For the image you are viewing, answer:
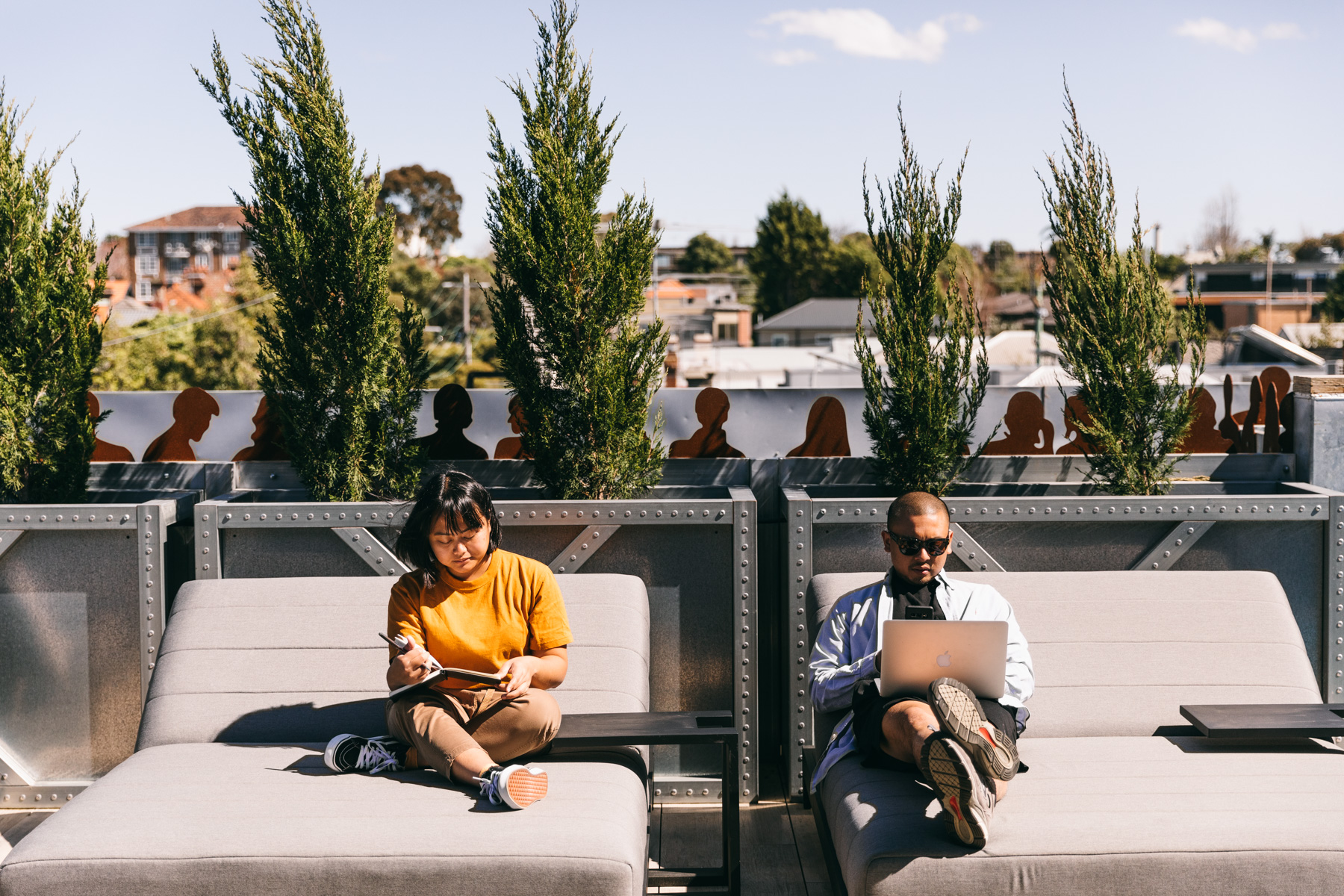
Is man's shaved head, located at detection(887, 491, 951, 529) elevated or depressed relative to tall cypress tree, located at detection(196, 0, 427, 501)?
depressed

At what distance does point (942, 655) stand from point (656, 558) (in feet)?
4.95

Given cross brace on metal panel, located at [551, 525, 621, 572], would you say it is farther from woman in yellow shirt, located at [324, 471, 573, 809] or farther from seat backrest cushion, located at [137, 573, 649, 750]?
woman in yellow shirt, located at [324, 471, 573, 809]

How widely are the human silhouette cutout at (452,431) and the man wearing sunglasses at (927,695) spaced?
7.42 ft

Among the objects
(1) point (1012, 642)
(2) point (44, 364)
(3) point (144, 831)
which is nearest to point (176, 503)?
(2) point (44, 364)

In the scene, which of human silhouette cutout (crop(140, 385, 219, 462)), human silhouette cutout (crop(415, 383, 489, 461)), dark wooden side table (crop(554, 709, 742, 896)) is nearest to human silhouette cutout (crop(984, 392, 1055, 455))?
human silhouette cutout (crop(415, 383, 489, 461))

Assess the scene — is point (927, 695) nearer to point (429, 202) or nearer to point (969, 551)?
point (969, 551)

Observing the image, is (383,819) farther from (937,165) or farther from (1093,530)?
(937,165)

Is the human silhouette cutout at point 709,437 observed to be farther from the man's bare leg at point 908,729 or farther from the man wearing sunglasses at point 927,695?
the man's bare leg at point 908,729

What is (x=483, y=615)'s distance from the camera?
333 cm

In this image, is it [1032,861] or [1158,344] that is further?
[1158,344]

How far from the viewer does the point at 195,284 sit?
2955 inches

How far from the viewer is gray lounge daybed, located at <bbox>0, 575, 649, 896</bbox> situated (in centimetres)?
271

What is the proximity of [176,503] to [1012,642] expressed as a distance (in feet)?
10.9

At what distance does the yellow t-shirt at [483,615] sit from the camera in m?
3.29
